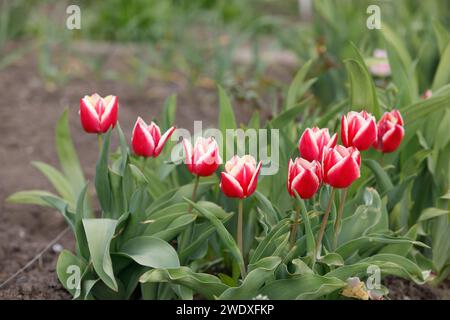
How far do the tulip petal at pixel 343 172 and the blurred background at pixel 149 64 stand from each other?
4.49 ft

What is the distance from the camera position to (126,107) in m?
4.43

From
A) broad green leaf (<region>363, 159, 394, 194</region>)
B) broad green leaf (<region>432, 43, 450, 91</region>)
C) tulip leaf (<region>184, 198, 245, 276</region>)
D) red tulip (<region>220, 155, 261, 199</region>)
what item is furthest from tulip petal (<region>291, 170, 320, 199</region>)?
broad green leaf (<region>432, 43, 450, 91</region>)

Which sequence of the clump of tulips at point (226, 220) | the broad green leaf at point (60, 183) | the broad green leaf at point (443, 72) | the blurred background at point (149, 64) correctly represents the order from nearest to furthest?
the clump of tulips at point (226, 220), the broad green leaf at point (60, 183), the broad green leaf at point (443, 72), the blurred background at point (149, 64)

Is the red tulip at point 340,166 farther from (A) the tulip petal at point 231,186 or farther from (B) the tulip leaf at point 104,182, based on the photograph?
(B) the tulip leaf at point 104,182

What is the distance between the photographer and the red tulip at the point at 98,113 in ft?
6.95

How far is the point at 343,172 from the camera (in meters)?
1.86

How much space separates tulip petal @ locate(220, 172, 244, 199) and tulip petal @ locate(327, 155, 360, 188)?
0.22 metres

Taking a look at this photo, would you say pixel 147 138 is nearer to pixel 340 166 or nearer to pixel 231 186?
pixel 231 186

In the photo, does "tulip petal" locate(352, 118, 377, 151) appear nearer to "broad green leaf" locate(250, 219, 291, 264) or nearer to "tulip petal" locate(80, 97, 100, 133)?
"broad green leaf" locate(250, 219, 291, 264)

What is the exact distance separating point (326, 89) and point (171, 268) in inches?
85.0

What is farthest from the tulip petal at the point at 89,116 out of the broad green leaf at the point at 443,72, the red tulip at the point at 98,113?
the broad green leaf at the point at 443,72

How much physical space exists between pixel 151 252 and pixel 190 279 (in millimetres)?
159

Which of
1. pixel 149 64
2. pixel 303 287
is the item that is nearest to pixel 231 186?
pixel 303 287
